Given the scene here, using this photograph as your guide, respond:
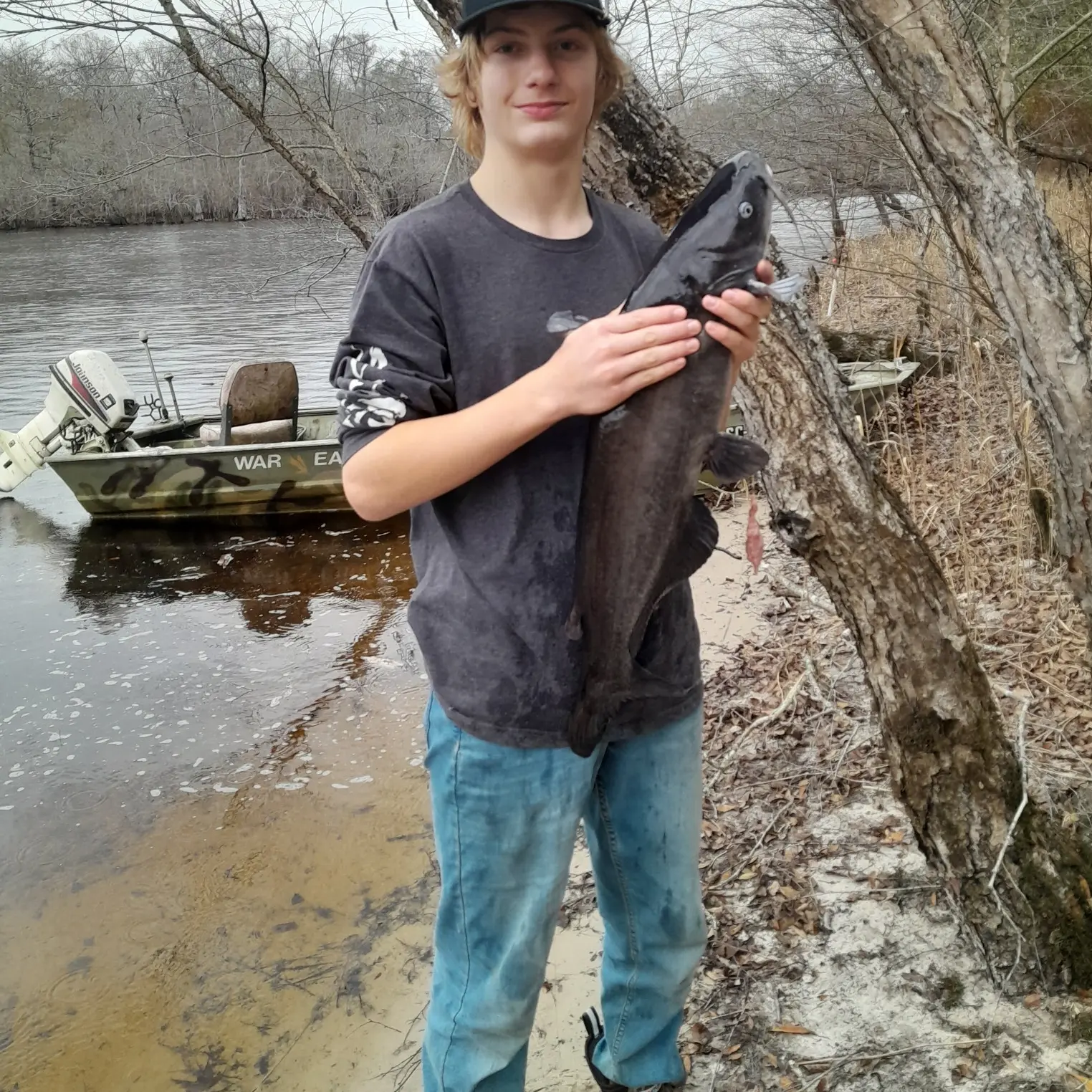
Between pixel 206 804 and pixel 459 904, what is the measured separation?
12.8ft

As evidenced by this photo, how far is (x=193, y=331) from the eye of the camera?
20.5 metres

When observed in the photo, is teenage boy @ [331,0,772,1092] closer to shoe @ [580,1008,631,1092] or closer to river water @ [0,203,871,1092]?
shoe @ [580,1008,631,1092]

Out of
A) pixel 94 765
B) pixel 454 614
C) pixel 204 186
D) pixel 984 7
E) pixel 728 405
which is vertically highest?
pixel 204 186

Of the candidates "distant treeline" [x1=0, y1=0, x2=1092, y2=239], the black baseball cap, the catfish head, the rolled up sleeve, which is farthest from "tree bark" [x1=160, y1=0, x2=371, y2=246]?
the catfish head

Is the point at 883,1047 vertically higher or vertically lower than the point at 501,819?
lower

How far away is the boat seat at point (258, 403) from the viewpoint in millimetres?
10195

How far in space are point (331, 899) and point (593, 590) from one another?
3.05m

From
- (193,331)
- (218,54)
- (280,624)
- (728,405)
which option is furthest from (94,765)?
(193,331)

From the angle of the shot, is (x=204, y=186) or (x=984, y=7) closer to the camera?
(x=984, y=7)

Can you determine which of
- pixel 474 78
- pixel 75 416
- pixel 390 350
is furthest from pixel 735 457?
pixel 75 416

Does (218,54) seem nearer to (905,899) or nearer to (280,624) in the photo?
(280,624)

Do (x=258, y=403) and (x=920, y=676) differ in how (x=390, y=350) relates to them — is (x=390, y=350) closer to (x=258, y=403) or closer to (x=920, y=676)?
(x=920, y=676)

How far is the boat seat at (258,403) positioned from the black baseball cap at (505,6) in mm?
8968

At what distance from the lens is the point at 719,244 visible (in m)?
1.62
